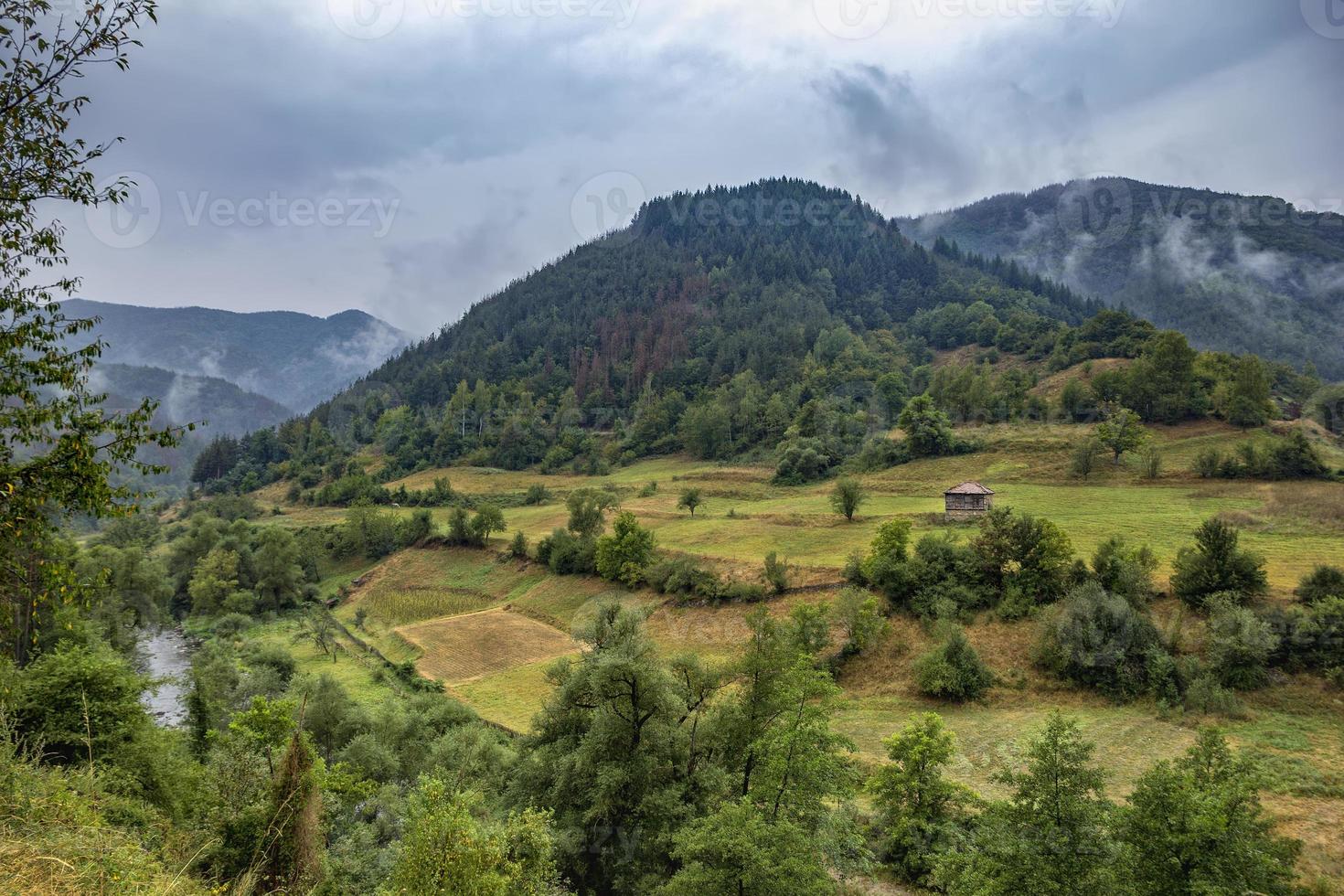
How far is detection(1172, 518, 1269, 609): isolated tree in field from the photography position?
28625 mm

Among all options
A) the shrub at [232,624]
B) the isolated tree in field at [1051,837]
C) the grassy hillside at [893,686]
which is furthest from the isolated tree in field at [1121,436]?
the shrub at [232,624]

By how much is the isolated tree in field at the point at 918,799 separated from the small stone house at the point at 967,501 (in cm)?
3428

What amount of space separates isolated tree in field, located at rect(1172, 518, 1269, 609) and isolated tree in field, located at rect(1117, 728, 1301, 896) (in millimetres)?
19181

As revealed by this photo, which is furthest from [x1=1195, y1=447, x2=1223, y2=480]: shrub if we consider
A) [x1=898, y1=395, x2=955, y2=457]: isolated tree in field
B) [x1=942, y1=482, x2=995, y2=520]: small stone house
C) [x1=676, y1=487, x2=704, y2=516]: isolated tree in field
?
[x1=676, y1=487, x2=704, y2=516]: isolated tree in field

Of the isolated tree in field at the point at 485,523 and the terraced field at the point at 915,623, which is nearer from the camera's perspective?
the terraced field at the point at 915,623

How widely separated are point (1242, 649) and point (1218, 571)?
15.0ft

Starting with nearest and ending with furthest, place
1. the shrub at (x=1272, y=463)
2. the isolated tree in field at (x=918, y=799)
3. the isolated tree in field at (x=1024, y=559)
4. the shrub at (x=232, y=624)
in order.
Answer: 1. the isolated tree in field at (x=918, y=799)
2. the isolated tree in field at (x=1024, y=559)
3. the shrub at (x=1272, y=463)
4. the shrub at (x=232, y=624)

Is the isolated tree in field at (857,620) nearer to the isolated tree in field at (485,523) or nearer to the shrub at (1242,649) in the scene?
the shrub at (1242,649)

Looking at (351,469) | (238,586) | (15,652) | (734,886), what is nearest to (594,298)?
(351,469)

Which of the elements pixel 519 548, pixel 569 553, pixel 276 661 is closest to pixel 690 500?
pixel 569 553

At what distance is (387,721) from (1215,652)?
3663 cm

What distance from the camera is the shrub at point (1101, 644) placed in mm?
28328

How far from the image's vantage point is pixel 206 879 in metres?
11.6

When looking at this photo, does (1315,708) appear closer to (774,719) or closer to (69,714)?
(774,719)
